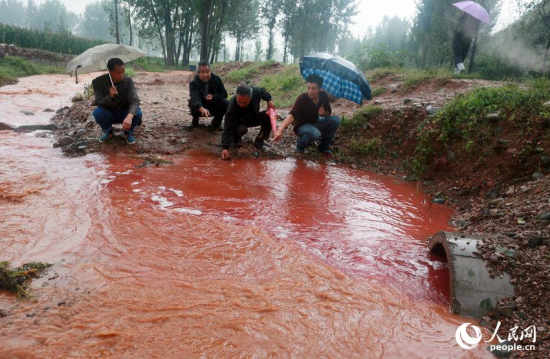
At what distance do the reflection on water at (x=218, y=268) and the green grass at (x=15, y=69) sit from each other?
591 inches

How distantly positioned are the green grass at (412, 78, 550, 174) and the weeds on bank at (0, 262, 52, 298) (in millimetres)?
4875

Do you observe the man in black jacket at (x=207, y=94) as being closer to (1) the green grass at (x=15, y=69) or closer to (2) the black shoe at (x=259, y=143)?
(2) the black shoe at (x=259, y=143)

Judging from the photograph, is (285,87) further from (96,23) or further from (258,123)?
(96,23)

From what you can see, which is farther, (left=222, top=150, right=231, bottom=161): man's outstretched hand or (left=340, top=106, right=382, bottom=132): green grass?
(left=340, top=106, right=382, bottom=132): green grass

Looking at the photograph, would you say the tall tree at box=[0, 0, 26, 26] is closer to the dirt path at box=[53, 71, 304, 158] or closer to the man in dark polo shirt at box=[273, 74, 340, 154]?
the dirt path at box=[53, 71, 304, 158]

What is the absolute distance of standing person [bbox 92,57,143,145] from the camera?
5.13 metres

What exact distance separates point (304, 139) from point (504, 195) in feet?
9.55

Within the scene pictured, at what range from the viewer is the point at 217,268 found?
A: 2602 mm

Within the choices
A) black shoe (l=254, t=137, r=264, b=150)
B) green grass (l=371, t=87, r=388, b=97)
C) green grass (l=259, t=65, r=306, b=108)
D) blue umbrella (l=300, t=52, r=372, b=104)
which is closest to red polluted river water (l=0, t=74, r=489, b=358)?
black shoe (l=254, t=137, r=264, b=150)

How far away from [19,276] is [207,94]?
173 inches

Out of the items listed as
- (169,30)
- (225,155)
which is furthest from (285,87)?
(169,30)

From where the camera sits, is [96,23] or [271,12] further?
[96,23]

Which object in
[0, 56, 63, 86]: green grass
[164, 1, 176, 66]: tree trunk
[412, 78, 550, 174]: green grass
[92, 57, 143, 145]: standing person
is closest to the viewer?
[412, 78, 550, 174]: green grass

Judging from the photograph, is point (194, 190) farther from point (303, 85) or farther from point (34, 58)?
point (34, 58)
